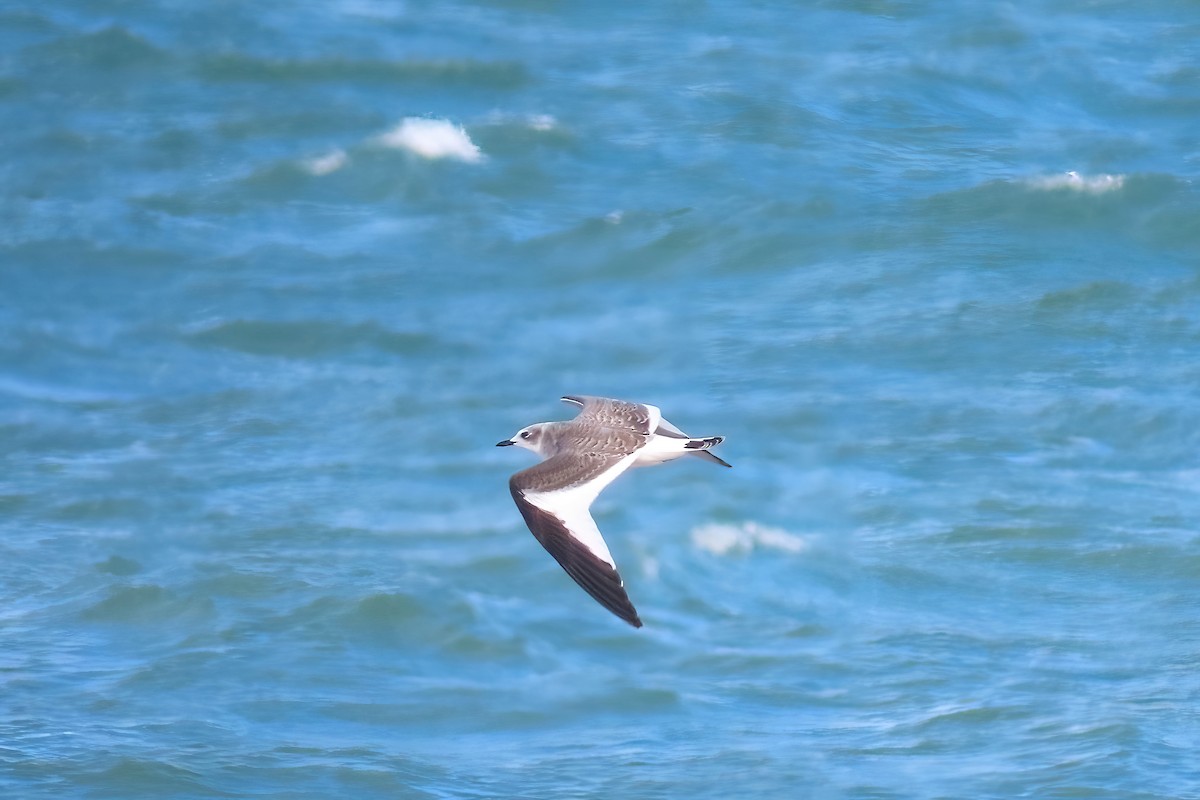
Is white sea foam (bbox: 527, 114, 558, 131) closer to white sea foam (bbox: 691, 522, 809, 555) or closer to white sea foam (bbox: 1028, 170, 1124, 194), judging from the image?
white sea foam (bbox: 1028, 170, 1124, 194)

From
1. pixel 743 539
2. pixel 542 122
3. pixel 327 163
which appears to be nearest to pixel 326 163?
pixel 327 163

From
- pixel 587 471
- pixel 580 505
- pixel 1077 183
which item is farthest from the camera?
pixel 1077 183

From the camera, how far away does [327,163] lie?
23438 millimetres

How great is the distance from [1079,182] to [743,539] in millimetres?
7186

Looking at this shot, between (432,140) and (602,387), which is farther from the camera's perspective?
(432,140)

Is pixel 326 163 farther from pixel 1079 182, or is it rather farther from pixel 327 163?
pixel 1079 182

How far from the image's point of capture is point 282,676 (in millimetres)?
15359

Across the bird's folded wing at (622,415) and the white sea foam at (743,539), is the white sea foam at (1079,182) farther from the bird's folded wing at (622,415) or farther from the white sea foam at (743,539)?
the bird's folded wing at (622,415)

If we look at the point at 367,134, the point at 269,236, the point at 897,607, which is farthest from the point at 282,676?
the point at 367,134

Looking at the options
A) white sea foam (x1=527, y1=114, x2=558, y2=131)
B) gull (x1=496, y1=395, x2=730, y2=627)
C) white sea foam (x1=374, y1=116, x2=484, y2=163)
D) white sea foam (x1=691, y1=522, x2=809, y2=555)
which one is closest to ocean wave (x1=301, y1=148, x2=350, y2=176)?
white sea foam (x1=374, y1=116, x2=484, y2=163)

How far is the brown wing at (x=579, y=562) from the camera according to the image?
8.91 m

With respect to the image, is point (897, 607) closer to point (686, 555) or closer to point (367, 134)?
point (686, 555)

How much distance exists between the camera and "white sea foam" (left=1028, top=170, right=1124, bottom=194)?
71.1 ft

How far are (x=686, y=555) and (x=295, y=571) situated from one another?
3.72 metres
